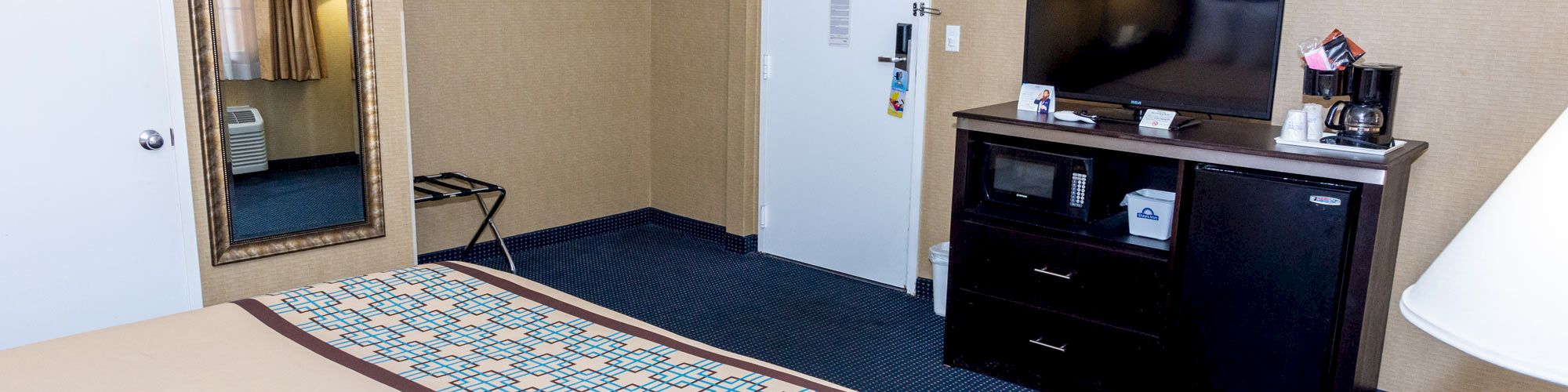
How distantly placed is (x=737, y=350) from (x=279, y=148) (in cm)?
167

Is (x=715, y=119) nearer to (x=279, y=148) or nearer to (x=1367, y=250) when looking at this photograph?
(x=279, y=148)

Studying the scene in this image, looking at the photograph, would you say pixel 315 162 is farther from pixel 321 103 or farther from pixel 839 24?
pixel 839 24

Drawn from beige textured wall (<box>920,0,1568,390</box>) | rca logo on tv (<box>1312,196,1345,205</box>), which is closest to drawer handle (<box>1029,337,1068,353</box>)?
rca logo on tv (<box>1312,196,1345,205</box>)

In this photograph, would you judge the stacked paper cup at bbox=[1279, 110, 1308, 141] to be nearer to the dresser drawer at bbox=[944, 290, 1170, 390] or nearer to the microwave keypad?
the microwave keypad

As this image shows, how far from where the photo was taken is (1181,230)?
10.2 ft

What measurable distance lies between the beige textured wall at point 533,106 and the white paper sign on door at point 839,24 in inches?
47.0

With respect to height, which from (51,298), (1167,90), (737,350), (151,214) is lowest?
(737,350)

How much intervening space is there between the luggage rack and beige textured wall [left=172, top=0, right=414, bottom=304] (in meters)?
0.39

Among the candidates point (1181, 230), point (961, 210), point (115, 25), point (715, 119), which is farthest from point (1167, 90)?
point (115, 25)

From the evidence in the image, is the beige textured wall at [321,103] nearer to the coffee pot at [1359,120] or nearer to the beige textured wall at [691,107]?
the beige textured wall at [691,107]

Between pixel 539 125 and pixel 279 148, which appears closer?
pixel 279 148

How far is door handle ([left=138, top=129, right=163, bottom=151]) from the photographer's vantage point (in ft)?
10.5

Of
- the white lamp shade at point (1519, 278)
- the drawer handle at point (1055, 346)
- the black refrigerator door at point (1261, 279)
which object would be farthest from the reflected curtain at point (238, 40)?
the white lamp shade at point (1519, 278)

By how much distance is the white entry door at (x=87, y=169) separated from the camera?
3010 mm
